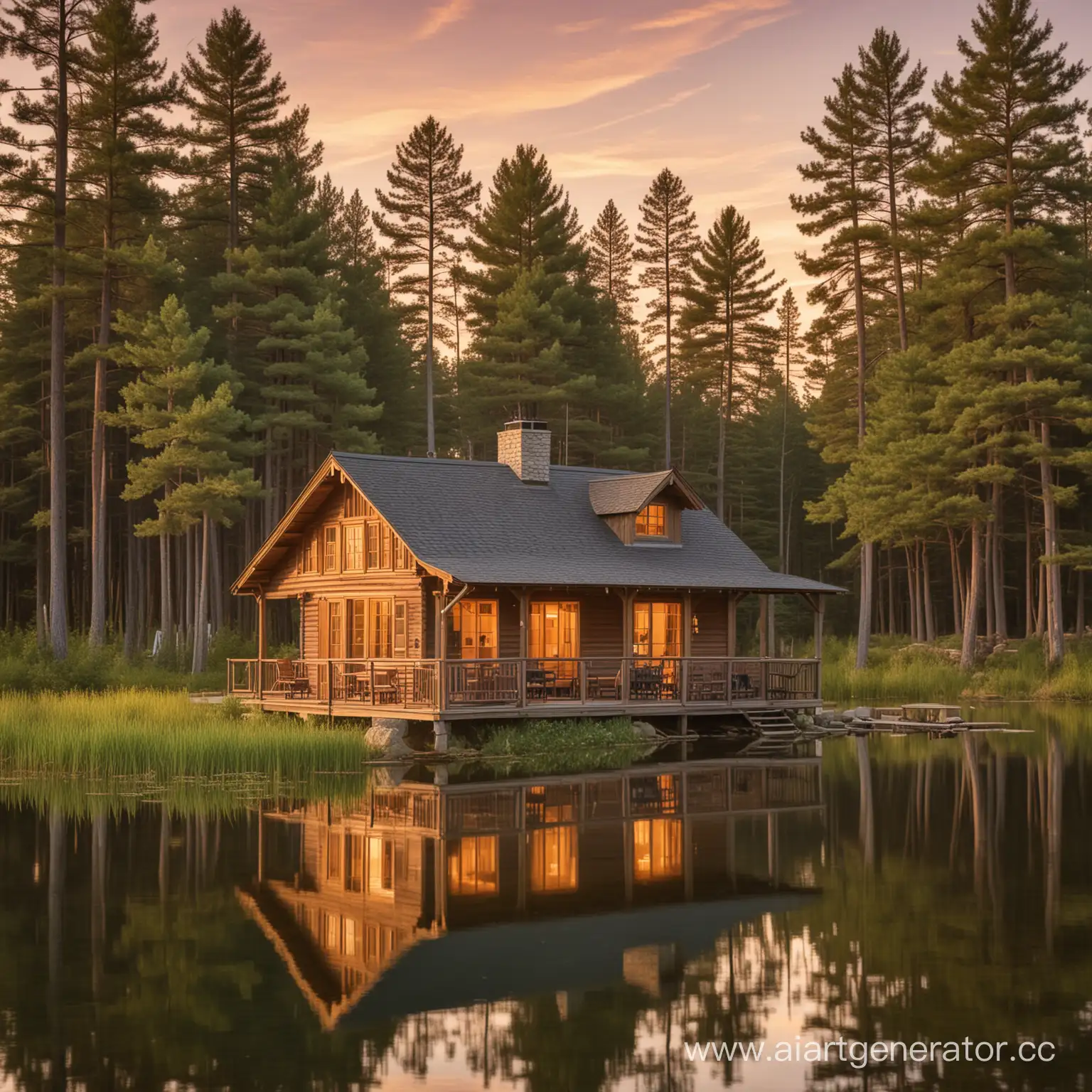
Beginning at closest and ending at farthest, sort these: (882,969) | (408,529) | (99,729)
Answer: (882,969), (99,729), (408,529)

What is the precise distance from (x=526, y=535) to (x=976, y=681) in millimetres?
20597

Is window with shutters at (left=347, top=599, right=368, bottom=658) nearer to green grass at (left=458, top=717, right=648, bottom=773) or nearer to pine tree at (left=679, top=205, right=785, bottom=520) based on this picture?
green grass at (left=458, top=717, right=648, bottom=773)

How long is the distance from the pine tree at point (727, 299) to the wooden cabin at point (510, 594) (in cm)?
3394

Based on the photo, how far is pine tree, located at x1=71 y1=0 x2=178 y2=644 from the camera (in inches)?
1796

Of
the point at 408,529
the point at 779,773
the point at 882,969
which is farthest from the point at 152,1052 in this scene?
the point at 408,529

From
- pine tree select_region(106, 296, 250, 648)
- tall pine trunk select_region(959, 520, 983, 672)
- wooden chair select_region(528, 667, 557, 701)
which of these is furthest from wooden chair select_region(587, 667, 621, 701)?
tall pine trunk select_region(959, 520, 983, 672)

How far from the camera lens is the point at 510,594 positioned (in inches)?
1341

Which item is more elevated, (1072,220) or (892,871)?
(1072,220)

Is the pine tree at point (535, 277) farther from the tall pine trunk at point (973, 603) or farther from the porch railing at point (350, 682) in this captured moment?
the porch railing at point (350, 682)

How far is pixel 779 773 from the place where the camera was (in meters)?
26.9

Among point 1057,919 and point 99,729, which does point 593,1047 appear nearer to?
point 1057,919

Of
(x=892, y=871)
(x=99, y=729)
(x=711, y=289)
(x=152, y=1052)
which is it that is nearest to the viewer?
(x=152, y=1052)

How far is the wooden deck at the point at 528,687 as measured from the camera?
30.7m

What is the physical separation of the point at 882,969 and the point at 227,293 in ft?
168
